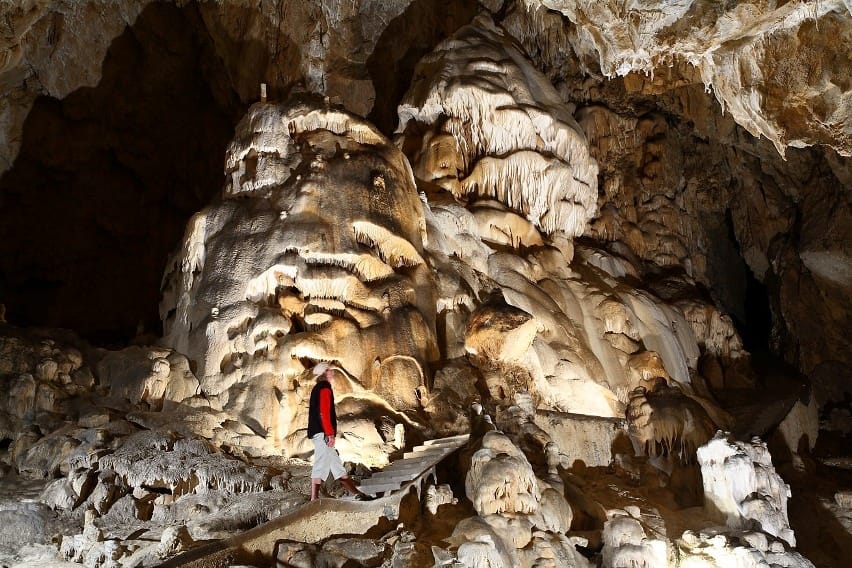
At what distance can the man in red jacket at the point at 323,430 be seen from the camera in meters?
6.98

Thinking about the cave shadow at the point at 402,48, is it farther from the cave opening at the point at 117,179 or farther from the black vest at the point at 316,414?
the black vest at the point at 316,414

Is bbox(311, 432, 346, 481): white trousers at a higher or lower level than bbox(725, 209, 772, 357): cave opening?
lower

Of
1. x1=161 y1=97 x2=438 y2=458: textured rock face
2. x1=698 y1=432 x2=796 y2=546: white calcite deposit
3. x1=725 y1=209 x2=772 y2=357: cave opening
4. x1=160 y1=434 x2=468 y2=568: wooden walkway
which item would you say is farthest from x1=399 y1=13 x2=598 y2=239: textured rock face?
x1=160 y1=434 x2=468 y2=568: wooden walkway

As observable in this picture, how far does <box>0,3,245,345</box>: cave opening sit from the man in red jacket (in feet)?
33.5

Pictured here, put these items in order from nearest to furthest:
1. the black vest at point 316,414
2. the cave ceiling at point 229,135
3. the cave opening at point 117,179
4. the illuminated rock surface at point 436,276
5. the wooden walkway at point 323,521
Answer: the wooden walkway at point 323,521, the black vest at point 316,414, the illuminated rock surface at point 436,276, the cave ceiling at point 229,135, the cave opening at point 117,179

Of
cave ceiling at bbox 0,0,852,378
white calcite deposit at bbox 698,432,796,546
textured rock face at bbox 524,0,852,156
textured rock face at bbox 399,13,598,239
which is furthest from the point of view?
cave ceiling at bbox 0,0,852,378

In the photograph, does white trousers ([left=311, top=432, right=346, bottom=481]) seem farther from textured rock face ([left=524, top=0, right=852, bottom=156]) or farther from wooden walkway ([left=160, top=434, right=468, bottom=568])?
textured rock face ([left=524, top=0, right=852, bottom=156])

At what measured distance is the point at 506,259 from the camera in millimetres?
13820

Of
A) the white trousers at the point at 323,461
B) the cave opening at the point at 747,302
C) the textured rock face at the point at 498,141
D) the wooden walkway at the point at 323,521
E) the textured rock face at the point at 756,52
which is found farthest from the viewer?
the cave opening at the point at 747,302

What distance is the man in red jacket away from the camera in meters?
6.98

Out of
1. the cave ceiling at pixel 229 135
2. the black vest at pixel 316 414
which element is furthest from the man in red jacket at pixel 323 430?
the cave ceiling at pixel 229 135

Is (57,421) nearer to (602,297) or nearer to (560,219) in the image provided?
(602,297)

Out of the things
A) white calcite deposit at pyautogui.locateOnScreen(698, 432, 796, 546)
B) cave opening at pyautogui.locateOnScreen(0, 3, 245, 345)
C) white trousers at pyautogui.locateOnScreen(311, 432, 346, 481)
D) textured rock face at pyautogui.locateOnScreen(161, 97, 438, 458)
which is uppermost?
cave opening at pyautogui.locateOnScreen(0, 3, 245, 345)

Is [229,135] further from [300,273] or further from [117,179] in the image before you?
[300,273]
